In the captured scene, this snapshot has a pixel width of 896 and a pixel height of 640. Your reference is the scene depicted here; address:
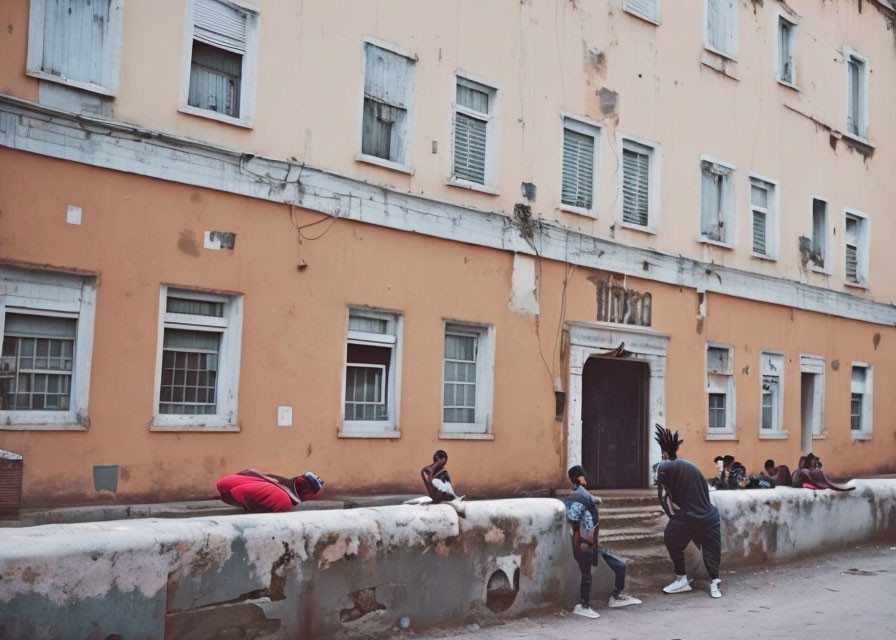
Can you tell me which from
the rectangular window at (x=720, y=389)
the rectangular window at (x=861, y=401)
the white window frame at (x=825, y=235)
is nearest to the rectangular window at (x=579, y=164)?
A: the rectangular window at (x=720, y=389)

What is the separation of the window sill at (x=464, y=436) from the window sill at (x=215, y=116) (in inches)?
202

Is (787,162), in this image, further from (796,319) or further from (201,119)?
(201,119)

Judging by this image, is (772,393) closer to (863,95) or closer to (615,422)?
(615,422)

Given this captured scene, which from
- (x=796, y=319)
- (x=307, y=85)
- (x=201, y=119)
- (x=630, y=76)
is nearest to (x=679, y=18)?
(x=630, y=76)

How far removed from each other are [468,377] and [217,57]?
591cm

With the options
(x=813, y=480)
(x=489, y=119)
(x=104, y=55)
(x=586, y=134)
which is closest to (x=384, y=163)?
(x=489, y=119)

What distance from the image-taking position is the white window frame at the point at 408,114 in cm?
1432

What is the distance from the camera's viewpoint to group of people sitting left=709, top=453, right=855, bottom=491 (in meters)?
15.5

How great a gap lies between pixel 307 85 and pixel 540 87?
4605mm

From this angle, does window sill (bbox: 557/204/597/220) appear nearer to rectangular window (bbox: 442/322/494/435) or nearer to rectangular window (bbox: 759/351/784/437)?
rectangular window (bbox: 442/322/494/435)

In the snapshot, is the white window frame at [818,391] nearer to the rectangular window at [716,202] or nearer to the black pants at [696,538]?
the rectangular window at [716,202]

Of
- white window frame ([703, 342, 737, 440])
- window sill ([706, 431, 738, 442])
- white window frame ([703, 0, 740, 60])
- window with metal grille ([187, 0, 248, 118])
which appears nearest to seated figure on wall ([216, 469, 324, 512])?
window with metal grille ([187, 0, 248, 118])

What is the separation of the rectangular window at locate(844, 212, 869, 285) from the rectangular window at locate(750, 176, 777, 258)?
3554mm

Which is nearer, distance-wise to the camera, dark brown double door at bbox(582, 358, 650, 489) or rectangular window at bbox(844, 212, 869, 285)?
dark brown double door at bbox(582, 358, 650, 489)
